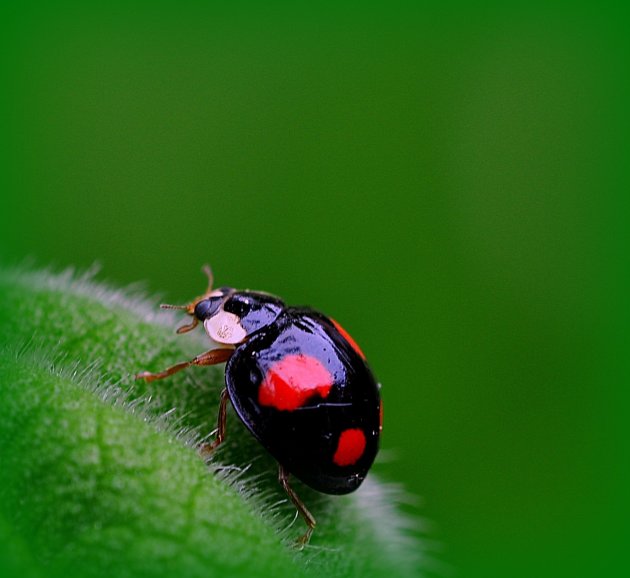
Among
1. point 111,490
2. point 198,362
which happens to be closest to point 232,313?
point 198,362

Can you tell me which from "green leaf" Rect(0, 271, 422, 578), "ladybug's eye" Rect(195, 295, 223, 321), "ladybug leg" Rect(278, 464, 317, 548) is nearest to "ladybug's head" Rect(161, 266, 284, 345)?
→ "ladybug's eye" Rect(195, 295, 223, 321)

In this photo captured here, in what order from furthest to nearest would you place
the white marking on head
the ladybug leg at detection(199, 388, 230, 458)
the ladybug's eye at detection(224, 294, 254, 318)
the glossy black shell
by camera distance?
the ladybug's eye at detection(224, 294, 254, 318) < the white marking on head < the glossy black shell < the ladybug leg at detection(199, 388, 230, 458)

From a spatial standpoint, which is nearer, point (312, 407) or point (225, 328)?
point (312, 407)

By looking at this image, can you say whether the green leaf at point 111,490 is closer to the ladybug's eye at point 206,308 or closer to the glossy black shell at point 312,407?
the glossy black shell at point 312,407

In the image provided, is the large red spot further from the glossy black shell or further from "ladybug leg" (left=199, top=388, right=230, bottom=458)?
"ladybug leg" (left=199, top=388, right=230, bottom=458)

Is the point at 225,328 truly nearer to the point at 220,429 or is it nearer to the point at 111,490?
the point at 220,429

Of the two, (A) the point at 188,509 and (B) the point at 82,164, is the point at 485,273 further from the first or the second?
(A) the point at 188,509
